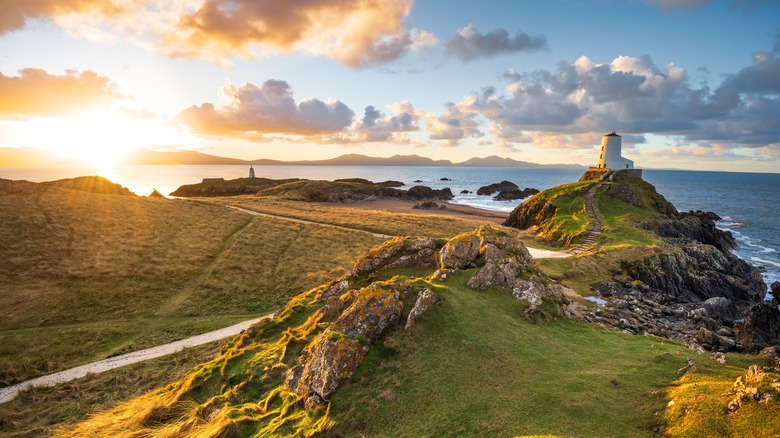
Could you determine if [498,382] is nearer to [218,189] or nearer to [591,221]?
[591,221]

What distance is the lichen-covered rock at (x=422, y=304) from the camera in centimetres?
1507

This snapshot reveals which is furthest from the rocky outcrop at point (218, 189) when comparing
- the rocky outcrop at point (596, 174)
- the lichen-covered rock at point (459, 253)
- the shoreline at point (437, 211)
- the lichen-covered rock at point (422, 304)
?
the lichen-covered rock at point (422, 304)

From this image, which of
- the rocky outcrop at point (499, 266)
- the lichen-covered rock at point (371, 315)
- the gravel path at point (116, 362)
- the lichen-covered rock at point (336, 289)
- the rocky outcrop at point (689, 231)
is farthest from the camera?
the rocky outcrop at point (689, 231)

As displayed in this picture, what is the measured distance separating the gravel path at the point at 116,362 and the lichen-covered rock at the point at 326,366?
425 inches

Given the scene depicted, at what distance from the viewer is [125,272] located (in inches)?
1438

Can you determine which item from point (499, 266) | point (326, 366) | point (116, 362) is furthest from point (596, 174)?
point (116, 362)

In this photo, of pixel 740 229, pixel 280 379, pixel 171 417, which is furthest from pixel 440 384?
pixel 740 229

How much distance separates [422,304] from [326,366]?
468 centimetres

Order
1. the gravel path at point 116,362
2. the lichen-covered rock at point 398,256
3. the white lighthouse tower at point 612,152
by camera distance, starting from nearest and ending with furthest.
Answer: the gravel path at point 116,362, the lichen-covered rock at point 398,256, the white lighthouse tower at point 612,152

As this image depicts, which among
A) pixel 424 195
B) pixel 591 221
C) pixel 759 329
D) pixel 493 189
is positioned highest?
pixel 493 189

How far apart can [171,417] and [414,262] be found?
14.3 meters

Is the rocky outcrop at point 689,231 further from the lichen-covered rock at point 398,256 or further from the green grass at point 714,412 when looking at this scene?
the green grass at point 714,412

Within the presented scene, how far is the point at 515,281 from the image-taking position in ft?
66.4

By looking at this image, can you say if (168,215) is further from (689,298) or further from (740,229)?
(740,229)
